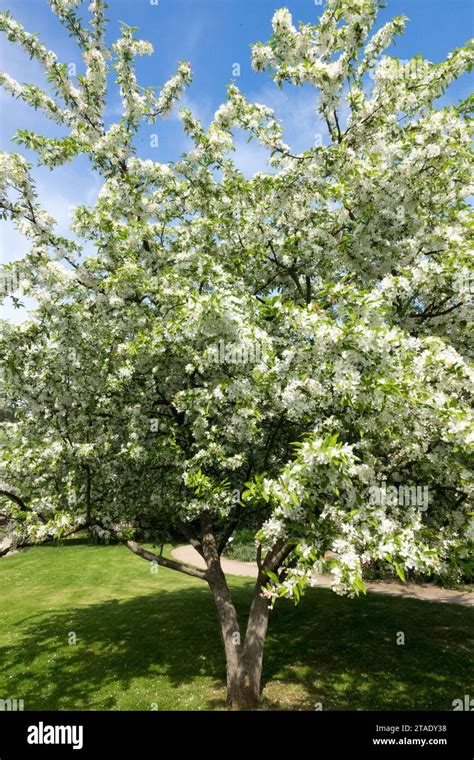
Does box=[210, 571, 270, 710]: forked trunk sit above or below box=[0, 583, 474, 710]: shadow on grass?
above

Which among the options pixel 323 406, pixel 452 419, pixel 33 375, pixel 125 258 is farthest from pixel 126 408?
pixel 452 419

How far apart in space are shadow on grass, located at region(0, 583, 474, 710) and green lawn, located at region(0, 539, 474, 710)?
32mm

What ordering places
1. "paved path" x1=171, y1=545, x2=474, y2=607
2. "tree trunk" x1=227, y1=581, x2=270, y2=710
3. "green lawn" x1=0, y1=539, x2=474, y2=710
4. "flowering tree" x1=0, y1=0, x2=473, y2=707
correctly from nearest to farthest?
"flowering tree" x1=0, y1=0, x2=473, y2=707, "tree trunk" x1=227, y1=581, x2=270, y2=710, "green lawn" x1=0, y1=539, x2=474, y2=710, "paved path" x1=171, y1=545, x2=474, y2=607

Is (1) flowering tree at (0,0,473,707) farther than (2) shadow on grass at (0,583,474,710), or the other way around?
(2) shadow on grass at (0,583,474,710)

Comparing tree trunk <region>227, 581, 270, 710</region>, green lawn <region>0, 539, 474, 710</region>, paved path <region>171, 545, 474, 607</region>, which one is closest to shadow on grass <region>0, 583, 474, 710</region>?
green lawn <region>0, 539, 474, 710</region>

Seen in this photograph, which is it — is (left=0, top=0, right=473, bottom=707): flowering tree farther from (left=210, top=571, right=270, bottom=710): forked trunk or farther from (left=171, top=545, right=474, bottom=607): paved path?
(left=171, top=545, right=474, bottom=607): paved path

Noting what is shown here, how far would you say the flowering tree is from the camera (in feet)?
23.0

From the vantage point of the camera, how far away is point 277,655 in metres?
12.9

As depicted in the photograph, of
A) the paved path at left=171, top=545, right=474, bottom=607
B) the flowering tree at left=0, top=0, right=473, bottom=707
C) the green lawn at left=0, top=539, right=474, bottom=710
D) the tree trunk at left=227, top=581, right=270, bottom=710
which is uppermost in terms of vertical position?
the flowering tree at left=0, top=0, right=473, bottom=707

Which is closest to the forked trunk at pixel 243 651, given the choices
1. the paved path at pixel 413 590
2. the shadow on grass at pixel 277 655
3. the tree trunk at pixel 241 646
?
the tree trunk at pixel 241 646

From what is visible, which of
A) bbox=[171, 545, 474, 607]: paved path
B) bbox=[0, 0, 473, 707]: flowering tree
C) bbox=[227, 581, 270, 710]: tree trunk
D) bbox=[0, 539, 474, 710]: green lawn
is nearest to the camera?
bbox=[0, 0, 473, 707]: flowering tree

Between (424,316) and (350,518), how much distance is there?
5133 mm

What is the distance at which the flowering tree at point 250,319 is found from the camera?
7.02m
